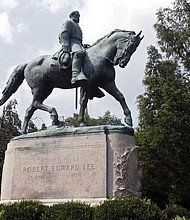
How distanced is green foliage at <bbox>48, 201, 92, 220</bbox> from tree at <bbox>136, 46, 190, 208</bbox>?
1245 cm

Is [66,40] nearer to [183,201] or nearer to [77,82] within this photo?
[77,82]

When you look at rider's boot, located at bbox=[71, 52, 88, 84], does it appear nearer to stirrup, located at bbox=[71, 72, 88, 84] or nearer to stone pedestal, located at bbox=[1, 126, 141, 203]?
stirrup, located at bbox=[71, 72, 88, 84]

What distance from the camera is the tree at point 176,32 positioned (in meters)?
24.9

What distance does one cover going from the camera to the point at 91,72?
13539 millimetres

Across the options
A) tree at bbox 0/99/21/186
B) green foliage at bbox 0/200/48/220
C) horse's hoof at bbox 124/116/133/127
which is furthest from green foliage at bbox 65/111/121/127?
green foliage at bbox 0/200/48/220

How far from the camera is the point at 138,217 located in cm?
964

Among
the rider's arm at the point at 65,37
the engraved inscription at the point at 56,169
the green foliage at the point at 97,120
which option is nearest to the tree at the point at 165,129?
the rider's arm at the point at 65,37

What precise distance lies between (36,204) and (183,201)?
16.8 metres

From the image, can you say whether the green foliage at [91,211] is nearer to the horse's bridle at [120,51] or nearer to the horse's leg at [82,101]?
the horse's leg at [82,101]

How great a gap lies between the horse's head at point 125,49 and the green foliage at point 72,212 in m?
4.90

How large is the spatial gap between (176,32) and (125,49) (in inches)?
510

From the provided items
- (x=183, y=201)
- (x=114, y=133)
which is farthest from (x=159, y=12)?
(x=114, y=133)

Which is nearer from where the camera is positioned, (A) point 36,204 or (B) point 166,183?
(A) point 36,204

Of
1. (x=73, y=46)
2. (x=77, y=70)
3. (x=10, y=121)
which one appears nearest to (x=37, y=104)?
(x=77, y=70)
